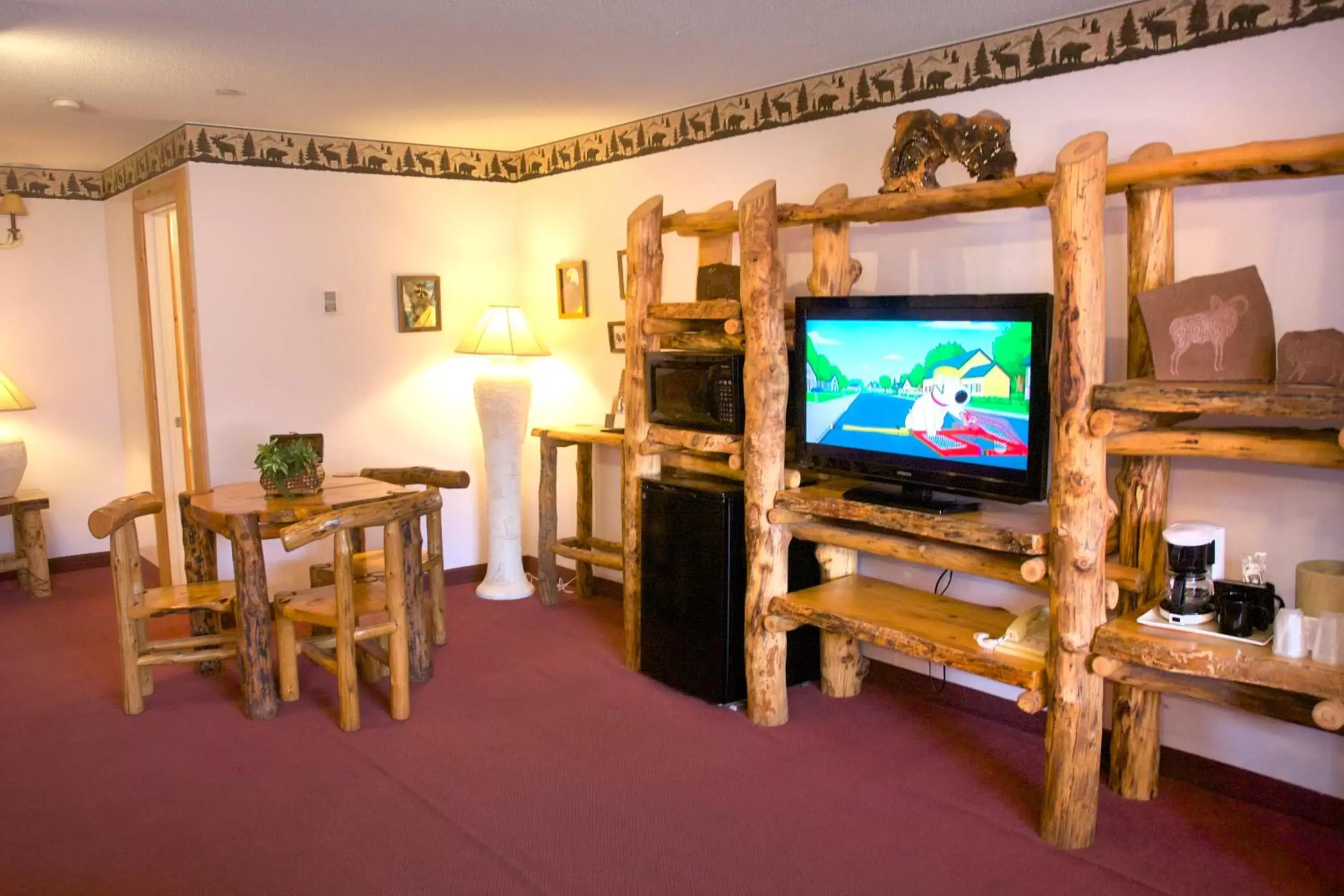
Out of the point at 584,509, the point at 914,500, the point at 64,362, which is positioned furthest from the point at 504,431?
the point at 64,362

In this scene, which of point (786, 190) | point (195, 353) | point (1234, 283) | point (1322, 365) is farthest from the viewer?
point (195, 353)

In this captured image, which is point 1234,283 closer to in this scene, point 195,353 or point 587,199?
point 587,199

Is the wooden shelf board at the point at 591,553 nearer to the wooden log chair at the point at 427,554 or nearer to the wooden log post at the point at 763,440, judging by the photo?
the wooden log chair at the point at 427,554

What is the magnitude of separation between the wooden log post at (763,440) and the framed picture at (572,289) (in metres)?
1.87

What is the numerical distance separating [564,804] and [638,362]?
1.68 meters

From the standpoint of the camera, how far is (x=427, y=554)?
14.9ft

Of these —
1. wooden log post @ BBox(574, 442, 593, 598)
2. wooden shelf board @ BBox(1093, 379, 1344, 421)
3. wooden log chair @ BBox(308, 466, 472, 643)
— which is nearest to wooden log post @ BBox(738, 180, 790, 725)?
wooden shelf board @ BBox(1093, 379, 1344, 421)

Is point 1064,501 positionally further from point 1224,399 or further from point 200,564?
point 200,564

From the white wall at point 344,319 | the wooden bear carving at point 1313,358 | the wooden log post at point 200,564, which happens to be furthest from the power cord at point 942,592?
the wooden log post at point 200,564

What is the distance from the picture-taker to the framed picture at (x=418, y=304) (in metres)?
5.31

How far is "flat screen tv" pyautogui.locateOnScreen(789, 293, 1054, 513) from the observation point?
2883 mm

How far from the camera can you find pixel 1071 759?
2701 mm

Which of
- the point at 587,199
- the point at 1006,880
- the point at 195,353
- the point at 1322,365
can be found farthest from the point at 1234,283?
the point at 195,353

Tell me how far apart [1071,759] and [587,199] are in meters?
A: 3.55
